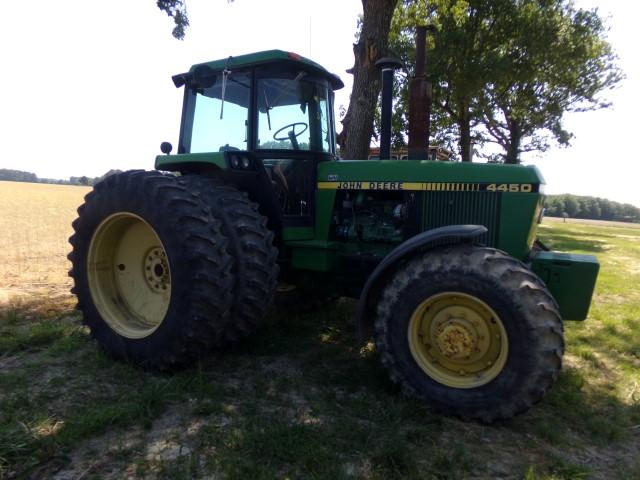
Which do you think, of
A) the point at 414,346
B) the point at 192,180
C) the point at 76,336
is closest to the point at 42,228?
the point at 76,336

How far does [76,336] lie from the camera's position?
162 inches

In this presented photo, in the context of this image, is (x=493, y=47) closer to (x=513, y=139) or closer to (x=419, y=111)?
(x=513, y=139)

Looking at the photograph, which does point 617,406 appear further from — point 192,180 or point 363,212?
point 192,180

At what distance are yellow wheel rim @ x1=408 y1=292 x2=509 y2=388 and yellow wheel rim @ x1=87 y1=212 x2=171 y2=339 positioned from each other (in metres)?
1.99

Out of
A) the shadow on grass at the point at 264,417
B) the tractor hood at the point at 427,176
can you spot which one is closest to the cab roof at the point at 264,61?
the tractor hood at the point at 427,176

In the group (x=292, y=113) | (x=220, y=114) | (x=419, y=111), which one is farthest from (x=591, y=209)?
(x=220, y=114)

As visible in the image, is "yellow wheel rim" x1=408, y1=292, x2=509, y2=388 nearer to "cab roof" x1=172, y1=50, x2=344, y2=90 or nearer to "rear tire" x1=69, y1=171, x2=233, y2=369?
"rear tire" x1=69, y1=171, x2=233, y2=369

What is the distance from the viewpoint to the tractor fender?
9.70ft

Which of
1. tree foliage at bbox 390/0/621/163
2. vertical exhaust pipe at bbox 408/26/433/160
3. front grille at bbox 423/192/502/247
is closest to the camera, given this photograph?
front grille at bbox 423/192/502/247

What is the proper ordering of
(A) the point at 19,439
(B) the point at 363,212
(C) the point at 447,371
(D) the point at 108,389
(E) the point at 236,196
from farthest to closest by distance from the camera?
(B) the point at 363,212
(E) the point at 236,196
(D) the point at 108,389
(C) the point at 447,371
(A) the point at 19,439

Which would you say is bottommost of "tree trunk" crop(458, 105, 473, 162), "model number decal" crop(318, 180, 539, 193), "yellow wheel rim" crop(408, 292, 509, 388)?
"yellow wheel rim" crop(408, 292, 509, 388)

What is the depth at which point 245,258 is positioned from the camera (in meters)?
3.32

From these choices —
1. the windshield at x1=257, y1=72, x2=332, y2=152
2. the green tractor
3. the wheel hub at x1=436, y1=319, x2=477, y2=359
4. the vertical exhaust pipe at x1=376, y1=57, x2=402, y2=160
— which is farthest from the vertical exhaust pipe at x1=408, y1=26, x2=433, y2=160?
the wheel hub at x1=436, y1=319, x2=477, y2=359

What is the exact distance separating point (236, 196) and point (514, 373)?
2.27 metres
